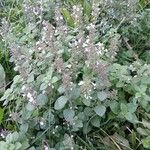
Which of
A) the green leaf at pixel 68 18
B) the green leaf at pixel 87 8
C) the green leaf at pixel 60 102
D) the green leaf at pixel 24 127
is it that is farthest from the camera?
the green leaf at pixel 87 8

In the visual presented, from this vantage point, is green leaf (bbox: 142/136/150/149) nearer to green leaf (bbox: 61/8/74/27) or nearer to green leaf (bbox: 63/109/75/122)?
green leaf (bbox: 63/109/75/122)

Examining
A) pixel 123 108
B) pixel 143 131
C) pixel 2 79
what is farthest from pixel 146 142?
pixel 2 79

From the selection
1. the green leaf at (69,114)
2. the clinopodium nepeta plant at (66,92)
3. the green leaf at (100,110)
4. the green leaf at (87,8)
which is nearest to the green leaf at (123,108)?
the clinopodium nepeta plant at (66,92)

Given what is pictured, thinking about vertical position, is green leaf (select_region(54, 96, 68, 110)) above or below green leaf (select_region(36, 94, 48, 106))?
above

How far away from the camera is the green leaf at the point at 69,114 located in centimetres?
205

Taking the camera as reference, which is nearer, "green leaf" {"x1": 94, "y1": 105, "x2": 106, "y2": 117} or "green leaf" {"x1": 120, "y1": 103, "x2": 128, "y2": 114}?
"green leaf" {"x1": 94, "y1": 105, "x2": 106, "y2": 117}

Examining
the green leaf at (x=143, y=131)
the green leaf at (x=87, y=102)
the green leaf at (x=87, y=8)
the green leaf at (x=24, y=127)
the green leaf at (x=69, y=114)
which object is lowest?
the green leaf at (x=143, y=131)

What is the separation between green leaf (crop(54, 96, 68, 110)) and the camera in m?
2.01

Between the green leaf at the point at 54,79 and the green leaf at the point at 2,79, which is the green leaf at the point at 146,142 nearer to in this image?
the green leaf at the point at 54,79

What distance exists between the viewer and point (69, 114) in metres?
2.06

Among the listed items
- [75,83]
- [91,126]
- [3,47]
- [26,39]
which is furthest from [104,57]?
[3,47]

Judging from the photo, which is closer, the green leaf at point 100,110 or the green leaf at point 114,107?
the green leaf at point 100,110

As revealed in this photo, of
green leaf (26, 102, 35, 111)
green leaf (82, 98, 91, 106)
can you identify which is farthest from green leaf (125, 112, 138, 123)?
green leaf (26, 102, 35, 111)

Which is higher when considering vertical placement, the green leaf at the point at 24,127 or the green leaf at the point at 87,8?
the green leaf at the point at 87,8
